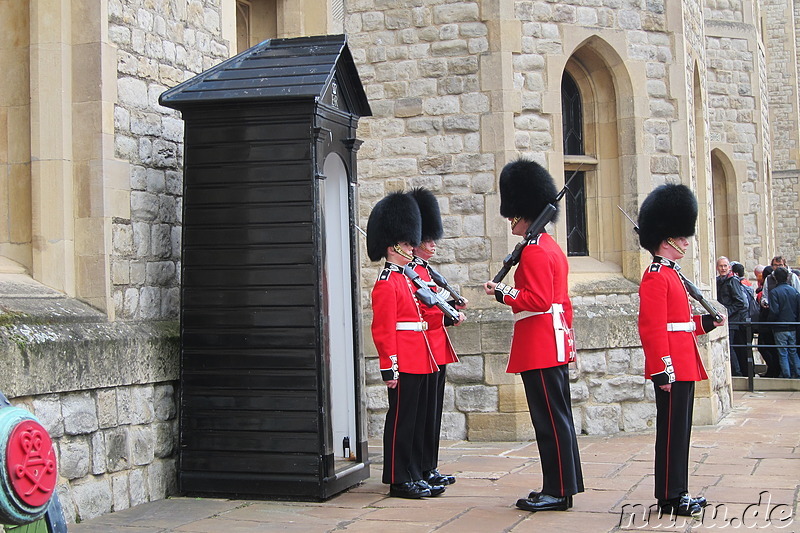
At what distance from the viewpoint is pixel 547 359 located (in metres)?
5.54

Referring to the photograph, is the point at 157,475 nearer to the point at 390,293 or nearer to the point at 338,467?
the point at 338,467

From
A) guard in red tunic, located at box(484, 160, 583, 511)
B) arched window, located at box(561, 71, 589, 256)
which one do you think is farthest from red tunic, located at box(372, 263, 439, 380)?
arched window, located at box(561, 71, 589, 256)

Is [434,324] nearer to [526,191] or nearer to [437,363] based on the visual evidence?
[437,363]

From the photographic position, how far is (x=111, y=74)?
19.4 ft

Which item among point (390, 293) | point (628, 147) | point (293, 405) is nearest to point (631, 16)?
point (628, 147)

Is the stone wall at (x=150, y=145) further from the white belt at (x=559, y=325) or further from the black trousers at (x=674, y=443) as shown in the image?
the black trousers at (x=674, y=443)

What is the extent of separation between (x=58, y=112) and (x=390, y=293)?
198 cm

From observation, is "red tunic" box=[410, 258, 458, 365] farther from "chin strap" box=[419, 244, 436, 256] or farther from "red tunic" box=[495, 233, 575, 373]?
"red tunic" box=[495, 233, 575, 373]

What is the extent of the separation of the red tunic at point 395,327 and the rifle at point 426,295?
1.3 inches

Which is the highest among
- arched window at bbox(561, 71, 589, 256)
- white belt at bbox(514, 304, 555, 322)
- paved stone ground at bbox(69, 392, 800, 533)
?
arched window at bbox(561, 71, 589, 256)

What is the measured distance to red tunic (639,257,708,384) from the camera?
210 inches

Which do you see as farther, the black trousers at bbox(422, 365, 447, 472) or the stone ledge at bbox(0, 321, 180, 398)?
the black trousers at bbox(422, 365, 447, 472)

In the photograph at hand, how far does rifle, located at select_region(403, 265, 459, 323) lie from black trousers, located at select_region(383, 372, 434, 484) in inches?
15.2

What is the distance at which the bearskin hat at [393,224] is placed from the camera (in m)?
6.24
